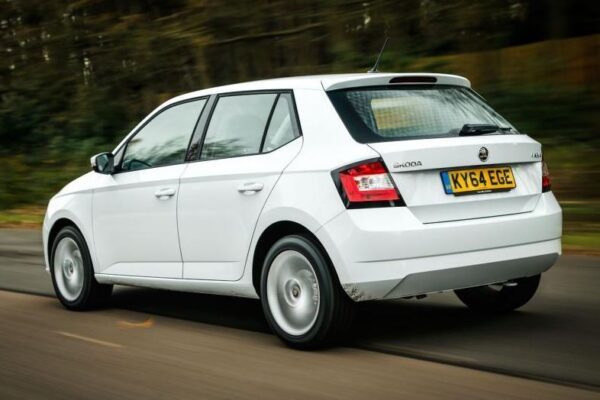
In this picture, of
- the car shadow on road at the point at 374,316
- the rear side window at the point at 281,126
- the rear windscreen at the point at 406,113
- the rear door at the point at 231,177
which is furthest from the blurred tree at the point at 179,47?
the rear side window at the point at 281,126

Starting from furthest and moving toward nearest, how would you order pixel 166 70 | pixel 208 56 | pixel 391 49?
pixel 166 70 → pixel 208 56 → pixel 391 49

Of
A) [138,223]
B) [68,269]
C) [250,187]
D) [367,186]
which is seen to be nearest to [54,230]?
[68,269]

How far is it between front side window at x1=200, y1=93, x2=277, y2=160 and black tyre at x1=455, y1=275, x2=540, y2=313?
1.70 m

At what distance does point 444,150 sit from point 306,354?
138 centimetres

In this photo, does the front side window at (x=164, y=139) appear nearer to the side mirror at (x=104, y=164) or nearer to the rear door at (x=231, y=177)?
the side mirror at (x=104, y=164)

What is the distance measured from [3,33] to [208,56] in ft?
25.6

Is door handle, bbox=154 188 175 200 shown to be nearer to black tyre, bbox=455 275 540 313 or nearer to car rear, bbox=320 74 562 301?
car rear, bbox=320 74 562 301

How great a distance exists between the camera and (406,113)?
5.60m

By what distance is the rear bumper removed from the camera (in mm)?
5117

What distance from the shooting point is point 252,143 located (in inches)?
236

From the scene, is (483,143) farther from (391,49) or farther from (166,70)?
(166,70)

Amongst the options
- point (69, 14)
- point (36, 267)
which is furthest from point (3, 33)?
point (36, 267)

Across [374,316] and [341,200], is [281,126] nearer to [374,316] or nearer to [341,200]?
[341,200]

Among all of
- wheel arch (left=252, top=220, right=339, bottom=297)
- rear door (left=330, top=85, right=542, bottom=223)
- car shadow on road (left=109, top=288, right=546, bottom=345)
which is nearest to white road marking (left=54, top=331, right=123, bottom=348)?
car shadow on road (left=109, top=288, right=546, bottom=345)
